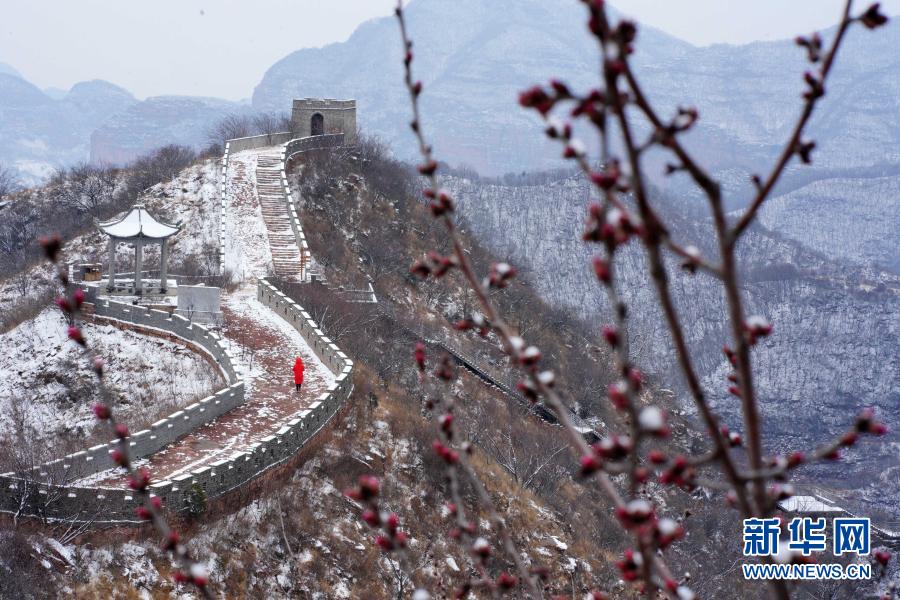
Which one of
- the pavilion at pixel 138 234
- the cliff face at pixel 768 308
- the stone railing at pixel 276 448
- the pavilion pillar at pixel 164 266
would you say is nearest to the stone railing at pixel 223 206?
the pavilion pillar at pixel 164 266

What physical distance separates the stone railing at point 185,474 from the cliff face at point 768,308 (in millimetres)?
50852

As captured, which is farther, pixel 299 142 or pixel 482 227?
pixel 482 227

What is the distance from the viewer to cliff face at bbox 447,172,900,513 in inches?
3312

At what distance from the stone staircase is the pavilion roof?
273 inches

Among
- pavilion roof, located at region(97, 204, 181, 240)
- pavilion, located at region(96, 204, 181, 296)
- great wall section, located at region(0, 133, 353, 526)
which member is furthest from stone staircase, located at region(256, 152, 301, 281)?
pavilion roof, located at region(97, 204, 181, 240)

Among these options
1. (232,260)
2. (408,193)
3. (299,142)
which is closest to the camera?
(232,260)

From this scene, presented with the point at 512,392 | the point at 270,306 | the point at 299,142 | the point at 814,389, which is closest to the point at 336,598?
the point at 270,306

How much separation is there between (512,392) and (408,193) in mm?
21422

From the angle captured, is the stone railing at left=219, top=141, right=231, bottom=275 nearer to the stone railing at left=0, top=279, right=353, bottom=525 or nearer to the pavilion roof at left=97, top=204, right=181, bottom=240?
the pavilion roof at left=97, top=204, right=181, bottom=240

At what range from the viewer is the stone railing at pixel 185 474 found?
51.1 feet

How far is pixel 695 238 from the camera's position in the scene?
118 metres

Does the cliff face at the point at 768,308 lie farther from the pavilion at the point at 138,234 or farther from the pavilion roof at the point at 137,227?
the pavilion roof at the point at 137,227

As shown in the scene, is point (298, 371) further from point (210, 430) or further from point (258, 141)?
point (258, 141)

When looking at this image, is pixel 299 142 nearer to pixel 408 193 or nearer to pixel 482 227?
pixel 408 193
